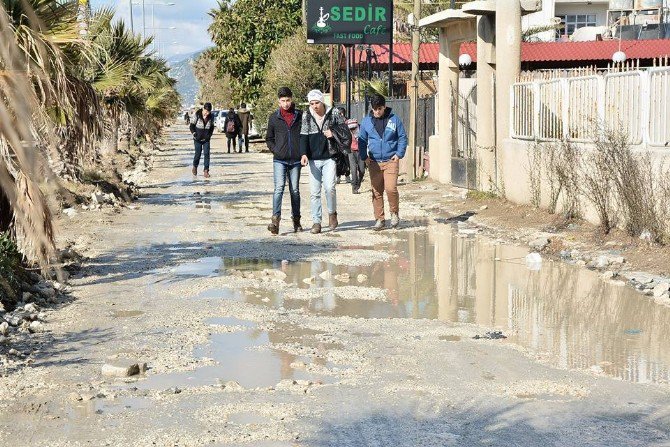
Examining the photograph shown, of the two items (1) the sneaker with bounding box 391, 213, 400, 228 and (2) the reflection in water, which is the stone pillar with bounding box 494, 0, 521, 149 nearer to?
(1) the sneaker with bounding box 391, 213, 400, 228

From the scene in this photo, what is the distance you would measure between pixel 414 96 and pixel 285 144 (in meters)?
10.9

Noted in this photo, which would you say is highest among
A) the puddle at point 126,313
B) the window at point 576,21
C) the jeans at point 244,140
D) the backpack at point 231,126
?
the window at point 576,21

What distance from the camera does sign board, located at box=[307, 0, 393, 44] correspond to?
2755 cm

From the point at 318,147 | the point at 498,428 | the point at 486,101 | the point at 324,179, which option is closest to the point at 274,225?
the point at 324,179

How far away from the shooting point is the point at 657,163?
12055mm

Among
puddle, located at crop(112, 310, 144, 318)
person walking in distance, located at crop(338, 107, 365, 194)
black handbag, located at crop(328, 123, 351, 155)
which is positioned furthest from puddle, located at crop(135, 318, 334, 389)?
person walking in distance, located at crop(338, 107, 365, 194)

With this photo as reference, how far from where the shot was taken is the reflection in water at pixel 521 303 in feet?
24.3

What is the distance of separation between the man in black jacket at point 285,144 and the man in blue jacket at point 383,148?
109 centimetres

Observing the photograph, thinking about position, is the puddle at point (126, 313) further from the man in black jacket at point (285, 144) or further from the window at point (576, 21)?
the window at point (576, 21)

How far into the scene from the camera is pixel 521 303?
31.0 feet

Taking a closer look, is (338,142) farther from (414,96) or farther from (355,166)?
(414,96)

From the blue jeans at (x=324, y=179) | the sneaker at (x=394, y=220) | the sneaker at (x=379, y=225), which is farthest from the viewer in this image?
the sneaker at (x=394, y=220)

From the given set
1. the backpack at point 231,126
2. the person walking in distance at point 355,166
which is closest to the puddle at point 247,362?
the person walking in distance at point 355,166

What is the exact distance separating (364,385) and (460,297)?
137 inches
